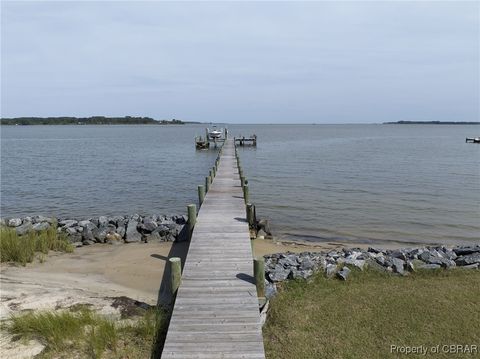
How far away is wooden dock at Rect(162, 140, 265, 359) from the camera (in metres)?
6.27

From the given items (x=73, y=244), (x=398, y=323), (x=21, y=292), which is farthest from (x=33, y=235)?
(x=398, y=323)

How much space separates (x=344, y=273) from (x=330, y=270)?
32 centimetres

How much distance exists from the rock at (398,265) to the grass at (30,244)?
10.0 metres

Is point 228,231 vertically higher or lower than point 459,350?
higher

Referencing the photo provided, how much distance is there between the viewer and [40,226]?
585 inches

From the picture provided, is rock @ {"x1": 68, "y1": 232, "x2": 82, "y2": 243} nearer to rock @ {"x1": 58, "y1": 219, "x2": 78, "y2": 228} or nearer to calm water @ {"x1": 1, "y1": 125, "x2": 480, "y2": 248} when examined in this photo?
rock @ {"x1": 58, "y1": 219, "x2": 78, "y2": 228}

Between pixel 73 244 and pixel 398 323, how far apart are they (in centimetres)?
1109

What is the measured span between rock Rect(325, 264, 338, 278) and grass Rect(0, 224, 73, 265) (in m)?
8.51

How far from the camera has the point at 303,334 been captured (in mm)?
7172

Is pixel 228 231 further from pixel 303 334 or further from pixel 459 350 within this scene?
pixel 459 350

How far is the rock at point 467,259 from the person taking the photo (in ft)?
33.1

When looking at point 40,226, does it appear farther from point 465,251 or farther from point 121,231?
point 465,251

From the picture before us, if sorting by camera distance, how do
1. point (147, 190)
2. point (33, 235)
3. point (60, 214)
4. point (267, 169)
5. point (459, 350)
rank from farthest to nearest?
point (267, 169), point (147, 190), point (60, 214), point (33, 235), point (459, 350)

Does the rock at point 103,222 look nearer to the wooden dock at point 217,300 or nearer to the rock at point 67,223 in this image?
the rock at point 67,223
